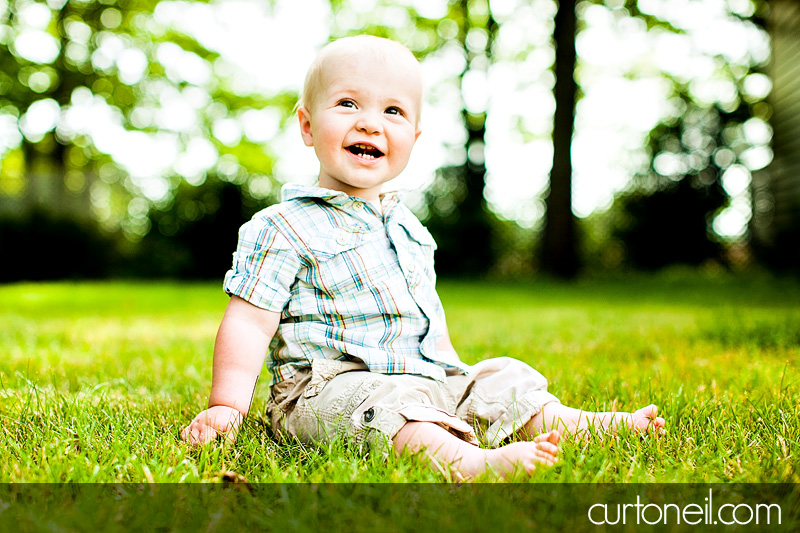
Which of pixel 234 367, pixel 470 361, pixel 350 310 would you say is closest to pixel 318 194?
pixel 350 310

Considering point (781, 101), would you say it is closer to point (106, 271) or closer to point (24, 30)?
point (106, 271)

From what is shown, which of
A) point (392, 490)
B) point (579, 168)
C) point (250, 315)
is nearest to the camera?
point (392, 490)

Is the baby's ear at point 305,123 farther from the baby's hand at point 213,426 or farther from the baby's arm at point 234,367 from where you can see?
the baby's hand at point 213,426

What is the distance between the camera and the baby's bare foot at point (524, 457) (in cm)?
144

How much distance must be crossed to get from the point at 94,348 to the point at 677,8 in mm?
12119

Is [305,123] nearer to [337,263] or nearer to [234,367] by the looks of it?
[337,263]

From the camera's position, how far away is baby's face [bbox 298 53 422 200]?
6.31 feet

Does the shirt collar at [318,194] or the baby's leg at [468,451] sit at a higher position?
the shirt collar at [318,194]

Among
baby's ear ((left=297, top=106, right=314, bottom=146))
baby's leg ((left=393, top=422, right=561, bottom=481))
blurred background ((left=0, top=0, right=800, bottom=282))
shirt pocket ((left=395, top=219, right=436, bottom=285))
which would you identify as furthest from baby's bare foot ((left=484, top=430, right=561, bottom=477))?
blurred background ((left=0, top=0, right=800, bottom=282))

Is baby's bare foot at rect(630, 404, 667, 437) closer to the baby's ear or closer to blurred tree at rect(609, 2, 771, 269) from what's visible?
the baby's ear

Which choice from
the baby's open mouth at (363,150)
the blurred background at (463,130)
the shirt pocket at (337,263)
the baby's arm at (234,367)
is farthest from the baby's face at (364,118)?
the blurred background at (463,130)

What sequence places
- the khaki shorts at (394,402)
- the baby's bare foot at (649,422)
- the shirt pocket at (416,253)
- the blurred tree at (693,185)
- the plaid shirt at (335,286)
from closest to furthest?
the khaki shorts at (394,402), the baby's bare foot at (649,422), the plaid shirt at (335,286), the shirt pocket at (416,253), the blurred tree at (693,185)

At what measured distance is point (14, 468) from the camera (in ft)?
4.80

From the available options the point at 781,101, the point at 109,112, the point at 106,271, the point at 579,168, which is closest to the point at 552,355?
the point at 781,101
